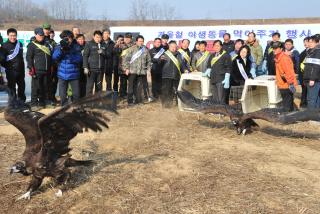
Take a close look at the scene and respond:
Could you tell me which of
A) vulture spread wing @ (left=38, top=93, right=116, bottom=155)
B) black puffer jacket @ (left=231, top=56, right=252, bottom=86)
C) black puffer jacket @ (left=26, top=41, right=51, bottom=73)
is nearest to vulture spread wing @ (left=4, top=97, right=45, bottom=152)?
vulture spread wing @ (left=38, top=93, right=116, bottom=155)

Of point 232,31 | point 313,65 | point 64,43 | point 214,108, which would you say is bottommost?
point 214,108

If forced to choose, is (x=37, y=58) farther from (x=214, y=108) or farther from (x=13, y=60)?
(x=214, y=108)

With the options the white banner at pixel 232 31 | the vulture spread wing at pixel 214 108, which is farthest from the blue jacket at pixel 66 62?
the white banner at pixel 232 31

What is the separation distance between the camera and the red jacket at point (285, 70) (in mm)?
7957

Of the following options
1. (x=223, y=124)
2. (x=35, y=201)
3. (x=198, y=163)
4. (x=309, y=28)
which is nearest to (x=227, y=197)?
(x=198, y=163)

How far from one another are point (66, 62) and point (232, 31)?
8.37 m

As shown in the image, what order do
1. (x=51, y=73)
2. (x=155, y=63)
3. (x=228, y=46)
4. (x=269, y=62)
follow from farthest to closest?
(x=228, y=46) → (x=269, y=62) → (x=155, y=63) → (x=51, y=73)

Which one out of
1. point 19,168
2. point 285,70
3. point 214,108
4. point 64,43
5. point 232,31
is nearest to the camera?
point 19,168

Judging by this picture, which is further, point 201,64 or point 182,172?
point 201,64

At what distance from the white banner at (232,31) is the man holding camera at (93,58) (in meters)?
6.74

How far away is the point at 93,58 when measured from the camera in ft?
30.8

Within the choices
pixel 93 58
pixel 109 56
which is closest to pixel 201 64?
pixel 109 56

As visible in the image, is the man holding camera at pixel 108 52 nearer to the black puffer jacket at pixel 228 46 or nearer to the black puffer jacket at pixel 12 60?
the black puffer jacket at pixel 12 60

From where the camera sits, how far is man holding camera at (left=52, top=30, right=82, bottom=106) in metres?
8.80
